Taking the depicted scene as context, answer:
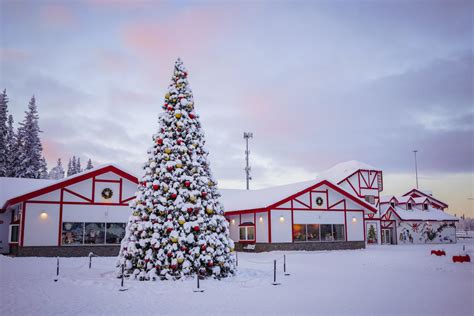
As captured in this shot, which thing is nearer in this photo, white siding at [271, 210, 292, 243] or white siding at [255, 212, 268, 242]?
white siding at [271, 210, 292, 243]

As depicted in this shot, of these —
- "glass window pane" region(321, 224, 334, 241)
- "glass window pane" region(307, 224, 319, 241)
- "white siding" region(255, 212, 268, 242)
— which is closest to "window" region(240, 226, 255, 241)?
"white siding" region(255, 212, 268, 242)

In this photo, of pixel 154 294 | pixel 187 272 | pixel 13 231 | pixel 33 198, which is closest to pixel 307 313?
pixel 154 294

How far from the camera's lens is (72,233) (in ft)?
86.7

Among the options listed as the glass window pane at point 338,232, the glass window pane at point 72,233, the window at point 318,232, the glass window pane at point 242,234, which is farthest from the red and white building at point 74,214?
the glass window pane at point 338,232

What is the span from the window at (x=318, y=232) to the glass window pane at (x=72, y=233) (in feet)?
52.2

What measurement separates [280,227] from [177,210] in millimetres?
18535

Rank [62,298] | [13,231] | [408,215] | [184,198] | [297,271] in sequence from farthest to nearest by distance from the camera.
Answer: [408,215]
[13,231]
[297,271]
[184,198]
[62,298]

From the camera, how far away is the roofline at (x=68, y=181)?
25.2 meters

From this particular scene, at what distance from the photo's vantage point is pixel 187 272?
14492 mm

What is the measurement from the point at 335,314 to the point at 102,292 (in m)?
6.69

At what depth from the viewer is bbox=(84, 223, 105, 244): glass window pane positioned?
2675cm

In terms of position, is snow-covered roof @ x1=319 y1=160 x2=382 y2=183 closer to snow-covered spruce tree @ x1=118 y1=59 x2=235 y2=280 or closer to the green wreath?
the green wreath

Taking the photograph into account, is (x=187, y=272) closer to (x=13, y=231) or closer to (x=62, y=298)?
(x=62, y=298)

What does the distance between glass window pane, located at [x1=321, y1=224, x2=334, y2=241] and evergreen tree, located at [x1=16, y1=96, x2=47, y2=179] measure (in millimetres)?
33921
